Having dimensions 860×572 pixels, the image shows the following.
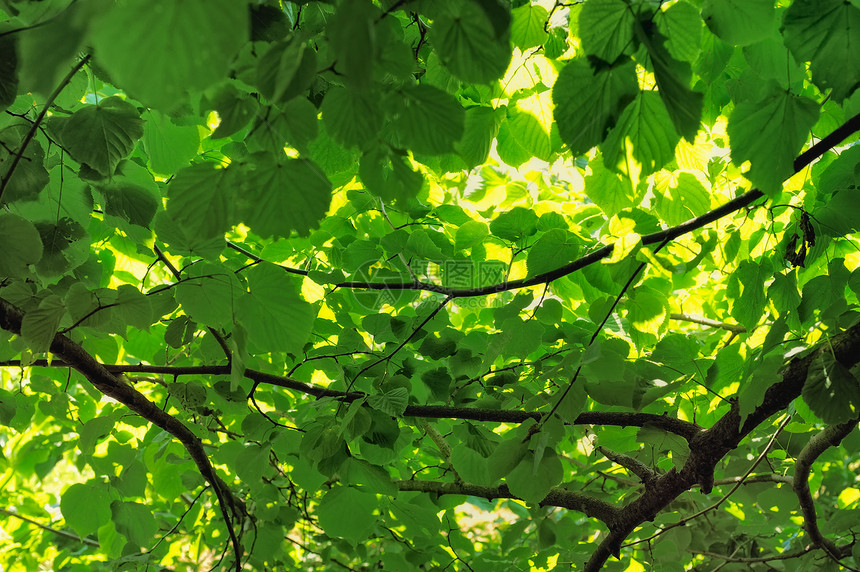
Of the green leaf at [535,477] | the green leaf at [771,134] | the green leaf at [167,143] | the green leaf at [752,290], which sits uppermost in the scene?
the green leaf at [167,143]

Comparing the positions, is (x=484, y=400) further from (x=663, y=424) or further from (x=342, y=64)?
(x=342, y=64)

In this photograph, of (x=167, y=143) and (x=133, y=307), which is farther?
(x=167, y=143)

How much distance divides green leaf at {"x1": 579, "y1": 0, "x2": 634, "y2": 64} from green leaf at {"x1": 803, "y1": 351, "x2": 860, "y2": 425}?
0.54m

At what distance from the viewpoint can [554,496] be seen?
1.43 metres

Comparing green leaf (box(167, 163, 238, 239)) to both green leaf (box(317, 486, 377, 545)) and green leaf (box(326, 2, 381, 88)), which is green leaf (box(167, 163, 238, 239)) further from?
green leaf (box(317, 486, 377, 545))

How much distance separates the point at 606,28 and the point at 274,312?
0.51 metres

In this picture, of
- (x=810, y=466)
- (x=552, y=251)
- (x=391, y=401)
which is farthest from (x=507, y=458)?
(x=810, y=466)

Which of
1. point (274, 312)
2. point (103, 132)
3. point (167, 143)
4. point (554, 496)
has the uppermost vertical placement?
point (167, 143)

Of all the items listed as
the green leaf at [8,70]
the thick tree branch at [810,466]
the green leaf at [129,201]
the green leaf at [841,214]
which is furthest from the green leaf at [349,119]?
the thick tree branch at [810,466]

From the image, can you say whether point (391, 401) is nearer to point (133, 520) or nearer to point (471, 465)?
point (471, 465)

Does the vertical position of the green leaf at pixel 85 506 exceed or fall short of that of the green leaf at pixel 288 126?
it exceeds it

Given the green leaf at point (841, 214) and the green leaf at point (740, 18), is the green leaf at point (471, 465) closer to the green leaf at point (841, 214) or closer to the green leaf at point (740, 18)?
the green leaf at point (841, 214)

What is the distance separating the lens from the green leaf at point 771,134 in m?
0.55

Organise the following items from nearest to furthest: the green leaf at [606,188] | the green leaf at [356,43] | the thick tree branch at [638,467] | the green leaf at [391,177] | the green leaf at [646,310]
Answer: the green leaf at [356,43]
the green leaf at [391,177]
the green leaf at [606,188]
the green leaf at [646,310]
the thick tree branch at [638,467]
